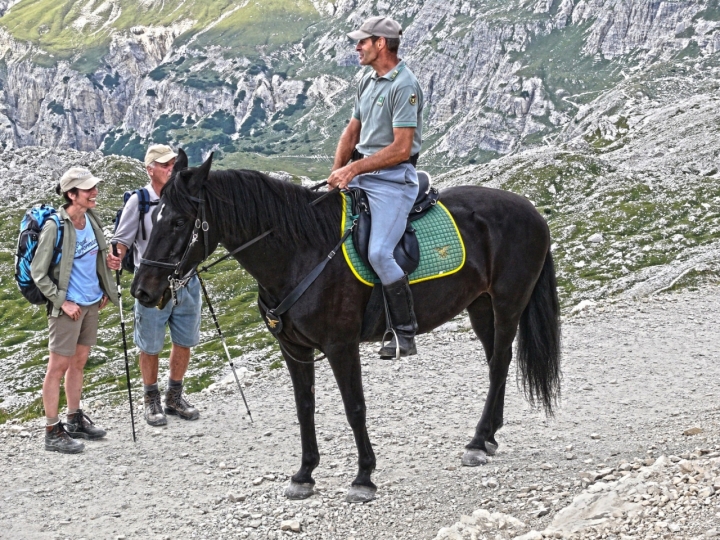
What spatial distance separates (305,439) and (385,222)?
353 cm

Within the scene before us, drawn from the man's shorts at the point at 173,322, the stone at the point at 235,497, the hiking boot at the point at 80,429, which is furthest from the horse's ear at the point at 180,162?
the hiking boot at the point at 80,429

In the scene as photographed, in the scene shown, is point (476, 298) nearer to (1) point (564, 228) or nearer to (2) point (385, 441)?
(2) point (385, 441)

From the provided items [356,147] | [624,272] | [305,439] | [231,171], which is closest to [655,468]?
[305,439]

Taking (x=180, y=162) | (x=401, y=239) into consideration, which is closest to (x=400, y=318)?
(x=401, y=239)

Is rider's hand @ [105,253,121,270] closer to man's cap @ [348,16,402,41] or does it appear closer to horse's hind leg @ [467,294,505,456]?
man's cap @ [348,16,402,41]

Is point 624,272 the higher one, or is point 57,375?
point 57,375

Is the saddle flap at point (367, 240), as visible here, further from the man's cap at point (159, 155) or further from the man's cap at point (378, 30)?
the man's cap at point (159, 155)

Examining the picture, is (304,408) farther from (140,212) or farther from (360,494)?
(140,212)

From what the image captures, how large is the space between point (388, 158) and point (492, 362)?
13.8 ft

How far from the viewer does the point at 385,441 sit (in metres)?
12.5

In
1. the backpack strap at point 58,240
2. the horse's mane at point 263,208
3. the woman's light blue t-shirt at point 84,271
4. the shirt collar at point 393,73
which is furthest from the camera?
the woman's light blue t-shirt at point 84,271

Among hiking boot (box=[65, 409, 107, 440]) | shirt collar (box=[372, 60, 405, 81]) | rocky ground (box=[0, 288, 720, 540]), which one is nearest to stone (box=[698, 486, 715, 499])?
rocky ground (box=[0, 288, 720, 540])

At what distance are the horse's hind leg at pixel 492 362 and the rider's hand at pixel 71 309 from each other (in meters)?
6.97

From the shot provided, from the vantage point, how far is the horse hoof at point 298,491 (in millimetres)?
10406
